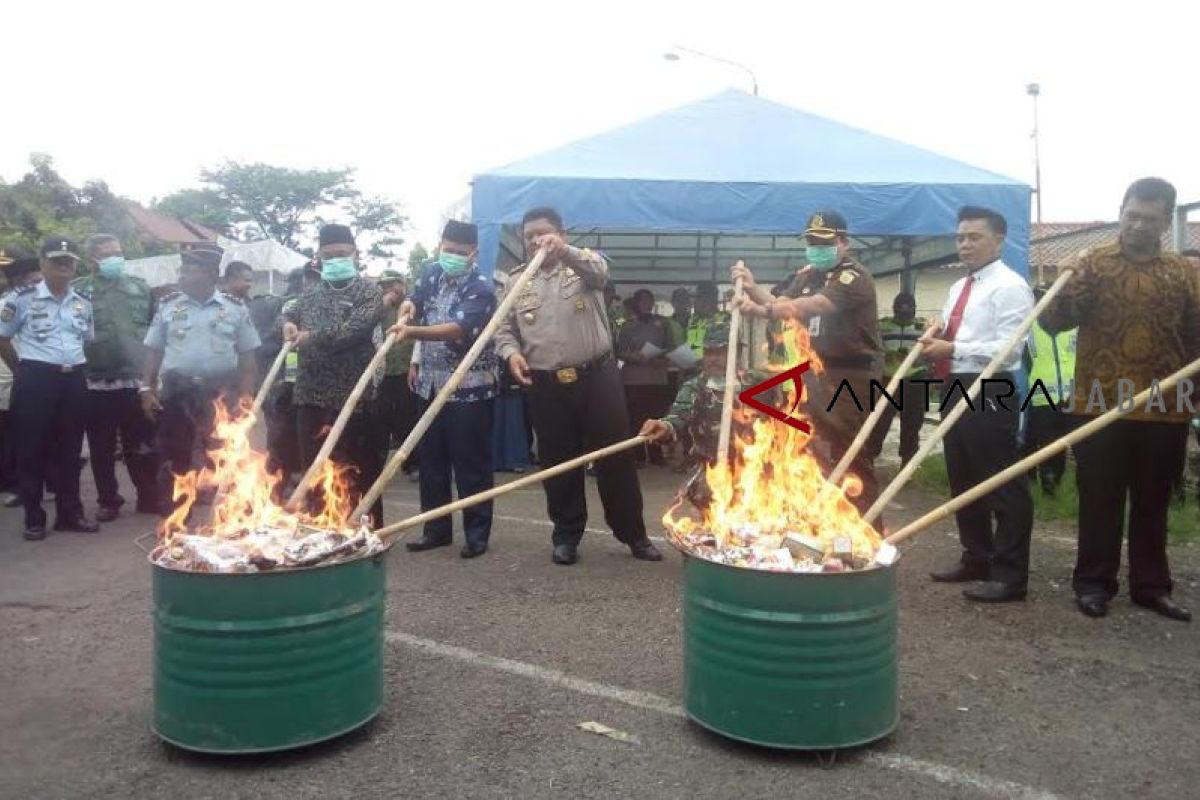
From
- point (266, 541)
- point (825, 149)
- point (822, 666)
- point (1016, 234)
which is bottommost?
point (822, 666)

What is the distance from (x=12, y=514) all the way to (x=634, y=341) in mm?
5736

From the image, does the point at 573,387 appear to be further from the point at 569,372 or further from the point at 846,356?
the point at 846,356

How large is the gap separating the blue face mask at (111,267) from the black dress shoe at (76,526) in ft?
6.05

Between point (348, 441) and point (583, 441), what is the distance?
4.65 feet

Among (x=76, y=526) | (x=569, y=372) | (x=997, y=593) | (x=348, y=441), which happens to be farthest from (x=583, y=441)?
(x=76, y=526)

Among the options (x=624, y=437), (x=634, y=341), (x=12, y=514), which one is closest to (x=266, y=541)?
(x=624, y=437)

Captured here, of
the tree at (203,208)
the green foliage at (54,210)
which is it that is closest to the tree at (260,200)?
the tree at (203,208)

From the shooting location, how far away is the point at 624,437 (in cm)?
562

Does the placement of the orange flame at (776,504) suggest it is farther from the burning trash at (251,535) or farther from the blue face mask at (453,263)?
the blue face mask at (453,263)

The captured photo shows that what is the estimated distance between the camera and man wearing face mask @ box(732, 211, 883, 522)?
5.24 metres

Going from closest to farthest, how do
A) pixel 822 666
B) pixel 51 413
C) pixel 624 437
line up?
1. pixel 822 666
2. pixel 624 437
3. pixel 51 413

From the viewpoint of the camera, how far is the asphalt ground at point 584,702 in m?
2.95

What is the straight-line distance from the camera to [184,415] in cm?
673

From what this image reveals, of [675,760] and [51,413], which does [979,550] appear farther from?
[51,413]
